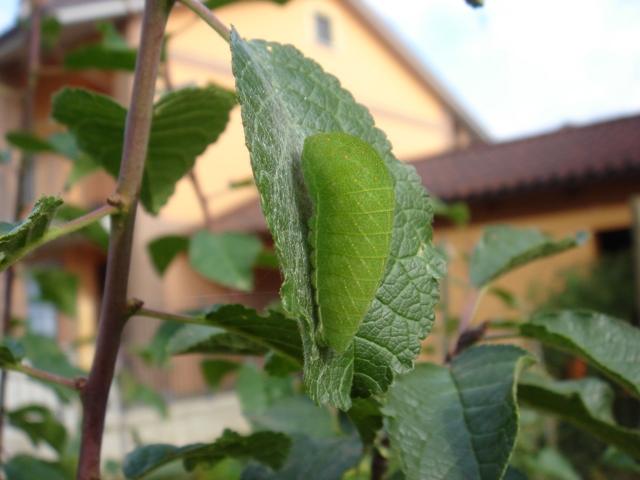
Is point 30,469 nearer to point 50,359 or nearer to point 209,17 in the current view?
point 50,359

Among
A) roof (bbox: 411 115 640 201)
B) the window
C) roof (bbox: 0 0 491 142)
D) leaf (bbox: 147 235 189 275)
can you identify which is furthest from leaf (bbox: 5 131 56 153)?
the window

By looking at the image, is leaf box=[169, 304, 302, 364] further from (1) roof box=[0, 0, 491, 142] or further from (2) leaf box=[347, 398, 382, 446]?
(1) roof box=[0, 0, 491, 142]

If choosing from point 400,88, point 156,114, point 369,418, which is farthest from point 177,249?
point 400,88

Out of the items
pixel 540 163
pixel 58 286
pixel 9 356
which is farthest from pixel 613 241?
pixel 9 356

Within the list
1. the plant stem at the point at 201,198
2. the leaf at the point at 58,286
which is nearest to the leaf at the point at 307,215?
the plant stem at the point at 201,198

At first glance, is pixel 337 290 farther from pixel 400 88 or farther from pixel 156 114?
pixel 400 88
